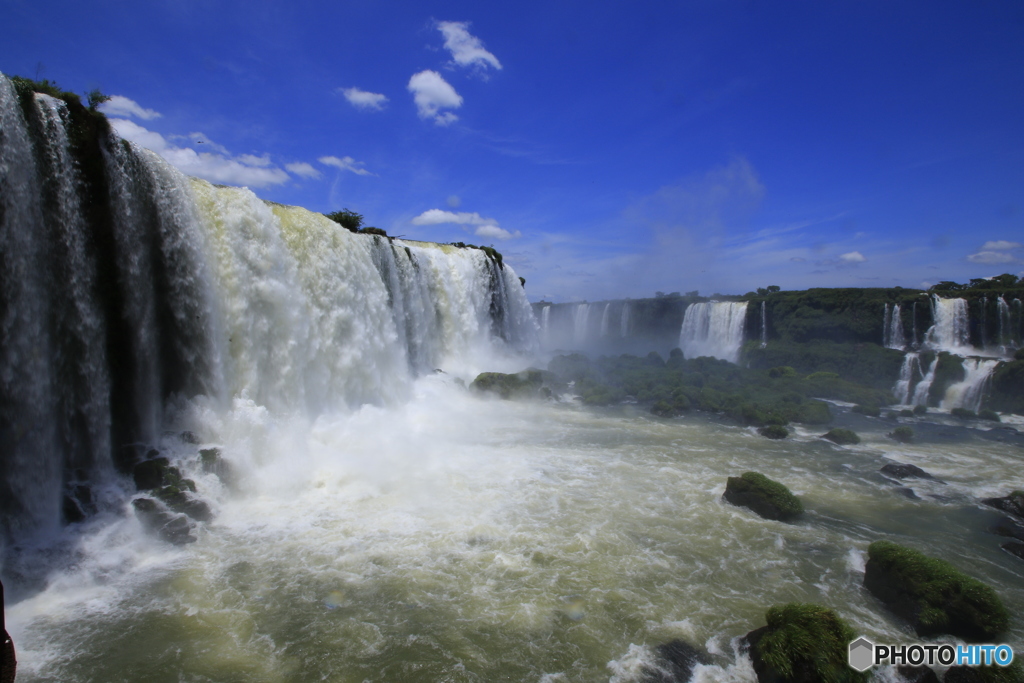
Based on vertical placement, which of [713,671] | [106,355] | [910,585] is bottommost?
[713,671]

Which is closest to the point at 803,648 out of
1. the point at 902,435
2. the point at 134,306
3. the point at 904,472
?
the point at 904,472

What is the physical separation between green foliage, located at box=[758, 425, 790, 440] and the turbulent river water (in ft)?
7.35

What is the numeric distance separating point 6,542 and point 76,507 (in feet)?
2.91

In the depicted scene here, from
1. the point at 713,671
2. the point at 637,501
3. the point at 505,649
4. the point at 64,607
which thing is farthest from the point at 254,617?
the point at 637,501

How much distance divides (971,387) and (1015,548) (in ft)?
48.0

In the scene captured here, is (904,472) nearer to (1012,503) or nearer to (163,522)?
(1012,503)

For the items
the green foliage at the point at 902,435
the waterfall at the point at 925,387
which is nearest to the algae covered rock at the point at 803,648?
the green foliage at the point at 902,435

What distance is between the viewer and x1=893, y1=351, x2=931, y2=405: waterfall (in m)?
20.8

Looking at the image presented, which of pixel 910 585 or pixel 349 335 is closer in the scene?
pixel 910 585

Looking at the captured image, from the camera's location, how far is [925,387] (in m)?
20.2

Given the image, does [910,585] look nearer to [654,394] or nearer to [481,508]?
[481,508]

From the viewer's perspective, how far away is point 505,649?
18.0 ft

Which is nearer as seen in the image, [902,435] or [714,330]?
[902,435]

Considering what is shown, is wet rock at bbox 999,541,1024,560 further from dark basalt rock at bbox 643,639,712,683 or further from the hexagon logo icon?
dark basalt rock at bbox 643,639,712,683
